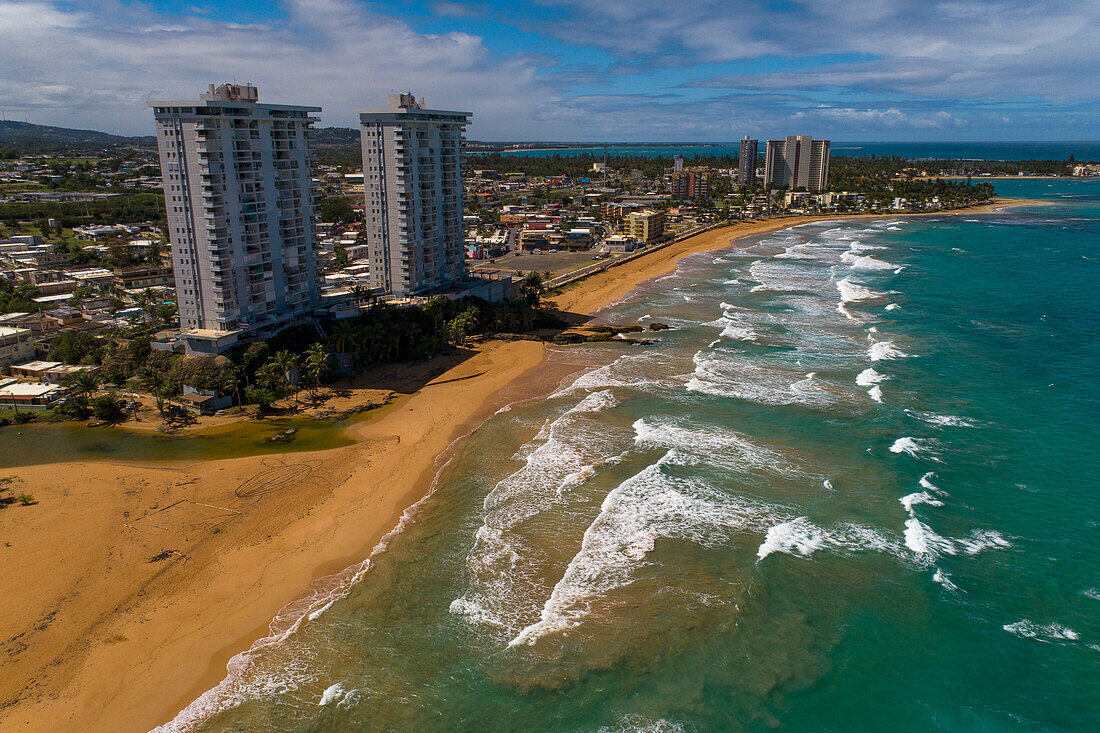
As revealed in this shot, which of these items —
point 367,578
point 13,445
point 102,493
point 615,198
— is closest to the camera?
point 367,578

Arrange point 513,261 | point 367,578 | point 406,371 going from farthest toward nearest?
point 513,261, point 406,371, point 367,578

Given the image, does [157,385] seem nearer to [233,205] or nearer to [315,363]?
[315,363]

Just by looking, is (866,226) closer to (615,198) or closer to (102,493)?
(615,198)

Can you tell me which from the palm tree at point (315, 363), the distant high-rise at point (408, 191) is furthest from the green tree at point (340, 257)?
the palm tree at point (315, 363)

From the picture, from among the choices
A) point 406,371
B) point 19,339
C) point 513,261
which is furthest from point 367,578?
point 513,261

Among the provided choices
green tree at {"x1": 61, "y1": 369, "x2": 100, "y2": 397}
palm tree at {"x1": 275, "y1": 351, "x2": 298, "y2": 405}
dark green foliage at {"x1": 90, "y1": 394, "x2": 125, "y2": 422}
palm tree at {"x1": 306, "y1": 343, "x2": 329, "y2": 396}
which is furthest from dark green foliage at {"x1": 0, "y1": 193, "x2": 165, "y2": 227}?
palm tree at {"x1": 306, "y1": 343, "x2": 329, "y2": 396}

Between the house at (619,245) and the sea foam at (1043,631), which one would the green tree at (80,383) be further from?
the house at (619,245)
